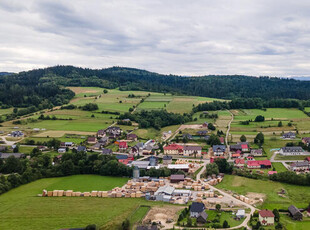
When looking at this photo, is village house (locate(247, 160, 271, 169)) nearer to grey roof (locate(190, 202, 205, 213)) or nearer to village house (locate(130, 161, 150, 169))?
village house (locate(130, 161, 150, 169))

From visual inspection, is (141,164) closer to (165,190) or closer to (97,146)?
(165,190)

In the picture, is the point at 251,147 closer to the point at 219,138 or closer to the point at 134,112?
the point at 219,138

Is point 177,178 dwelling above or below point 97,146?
below

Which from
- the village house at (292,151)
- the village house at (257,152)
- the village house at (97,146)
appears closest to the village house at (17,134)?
the village house at (97,146)

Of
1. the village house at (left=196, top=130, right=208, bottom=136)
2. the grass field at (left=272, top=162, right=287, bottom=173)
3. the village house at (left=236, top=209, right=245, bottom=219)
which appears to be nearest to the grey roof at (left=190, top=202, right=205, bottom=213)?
the village house at (left=236, top=209, right=245, bottom=219)

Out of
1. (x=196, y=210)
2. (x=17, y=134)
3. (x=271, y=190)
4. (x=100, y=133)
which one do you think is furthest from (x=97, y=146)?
(x=271, y=190)

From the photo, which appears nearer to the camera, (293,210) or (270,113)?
(293,210)
